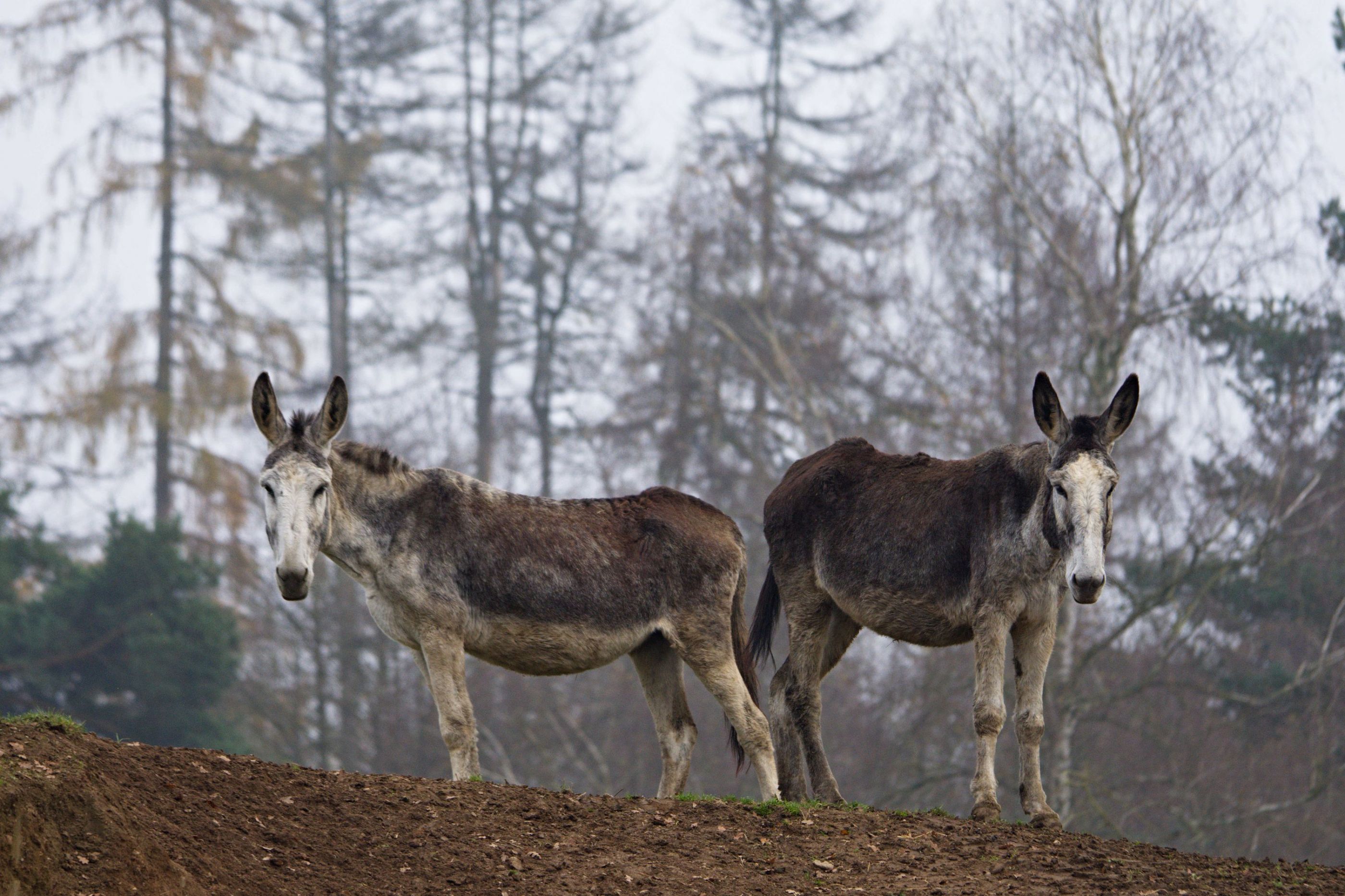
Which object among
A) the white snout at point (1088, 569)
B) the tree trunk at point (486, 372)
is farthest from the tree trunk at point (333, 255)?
the white snout at point (1088, 569)

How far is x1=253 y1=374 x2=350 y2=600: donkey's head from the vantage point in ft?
29.9

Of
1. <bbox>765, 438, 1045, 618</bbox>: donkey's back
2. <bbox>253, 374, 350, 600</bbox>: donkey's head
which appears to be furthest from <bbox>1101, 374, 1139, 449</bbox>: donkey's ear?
<bbox>253, 374, 350, 600</bbox>: donkey's head

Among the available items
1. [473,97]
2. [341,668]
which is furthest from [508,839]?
[473,97]

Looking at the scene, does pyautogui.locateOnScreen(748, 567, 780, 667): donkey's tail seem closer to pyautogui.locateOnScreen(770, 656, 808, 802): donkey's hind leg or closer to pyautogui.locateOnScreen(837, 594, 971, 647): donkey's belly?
pyautogui.locateOnScreen(770, 656, 808, 802): donkey's hind leg

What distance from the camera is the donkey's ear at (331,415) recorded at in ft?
32.1

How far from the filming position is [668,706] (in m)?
10.5

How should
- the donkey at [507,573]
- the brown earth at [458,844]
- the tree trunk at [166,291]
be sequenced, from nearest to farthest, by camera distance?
the brown earth at [458,844]
the donkey at [507,573]
the tree trunk at [166,291]

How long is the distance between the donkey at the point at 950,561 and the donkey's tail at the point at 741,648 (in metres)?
0.17

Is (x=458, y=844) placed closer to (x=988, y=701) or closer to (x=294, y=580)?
→ (x=294, y=580)

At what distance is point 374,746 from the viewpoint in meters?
29.8

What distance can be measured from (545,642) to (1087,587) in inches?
142

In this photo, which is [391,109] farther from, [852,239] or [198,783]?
[198,783]

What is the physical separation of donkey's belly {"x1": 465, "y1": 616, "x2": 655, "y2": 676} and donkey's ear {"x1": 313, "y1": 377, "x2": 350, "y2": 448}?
1565 millimetres

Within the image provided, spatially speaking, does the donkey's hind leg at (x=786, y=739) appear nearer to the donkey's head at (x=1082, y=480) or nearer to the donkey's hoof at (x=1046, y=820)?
the donkey's hoof at (x=1046, y=820)
